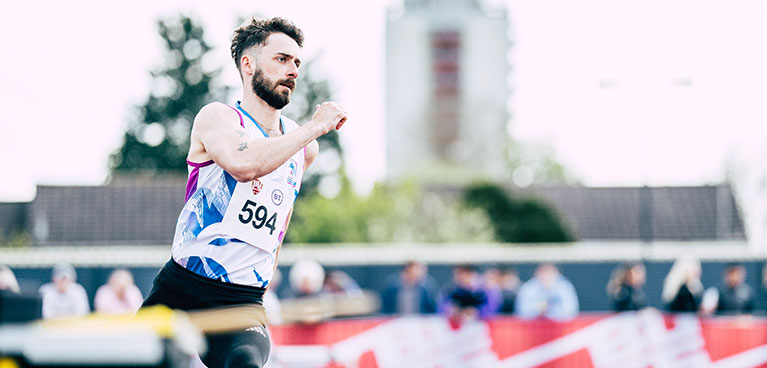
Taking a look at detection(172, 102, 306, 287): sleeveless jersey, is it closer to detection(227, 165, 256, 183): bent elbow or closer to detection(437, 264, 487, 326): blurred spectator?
detection(227, 165, 256, 183): bent elbow

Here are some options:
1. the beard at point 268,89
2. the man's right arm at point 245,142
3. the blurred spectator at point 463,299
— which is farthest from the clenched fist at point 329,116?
the blurred spectator at point 463,299

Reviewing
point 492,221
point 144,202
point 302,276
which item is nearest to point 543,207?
point 492,221

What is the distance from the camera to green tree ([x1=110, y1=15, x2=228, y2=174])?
5272 cm

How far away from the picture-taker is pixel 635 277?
14656 millimetres

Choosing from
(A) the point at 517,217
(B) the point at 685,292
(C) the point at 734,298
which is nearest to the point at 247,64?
(B) the point at 685,292

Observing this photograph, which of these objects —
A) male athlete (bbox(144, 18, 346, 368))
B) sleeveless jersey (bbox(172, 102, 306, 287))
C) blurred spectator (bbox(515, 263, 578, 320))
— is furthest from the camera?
blurred spectator (bbox(515, 263, 578, 320))

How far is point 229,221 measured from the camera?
14.6 feet

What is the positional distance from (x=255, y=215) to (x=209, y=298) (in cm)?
41

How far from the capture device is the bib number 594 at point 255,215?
4453mm

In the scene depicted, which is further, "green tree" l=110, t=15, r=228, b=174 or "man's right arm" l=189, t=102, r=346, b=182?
"green tree" l=110, t=15, r=228, b=174

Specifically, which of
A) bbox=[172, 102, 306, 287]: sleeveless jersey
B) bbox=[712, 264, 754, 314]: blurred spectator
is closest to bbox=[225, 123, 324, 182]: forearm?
bbox=[172, 102, 306, 287]: sleeveless jersey

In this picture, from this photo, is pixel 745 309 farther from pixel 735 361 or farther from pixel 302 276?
pixel 302 276

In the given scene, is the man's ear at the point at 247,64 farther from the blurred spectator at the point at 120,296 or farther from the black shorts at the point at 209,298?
the blurred spectator at the point at 120,296

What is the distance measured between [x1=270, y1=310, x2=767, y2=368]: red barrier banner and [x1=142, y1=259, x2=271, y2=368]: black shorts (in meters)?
7.99
